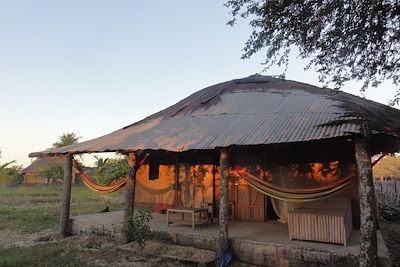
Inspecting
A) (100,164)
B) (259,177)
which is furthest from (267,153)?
(100,164)

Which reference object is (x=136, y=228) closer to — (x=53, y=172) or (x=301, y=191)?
(x=301, y=191)

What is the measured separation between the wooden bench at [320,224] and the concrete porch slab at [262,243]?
0.48 ft

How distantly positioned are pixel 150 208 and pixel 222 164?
5694mm


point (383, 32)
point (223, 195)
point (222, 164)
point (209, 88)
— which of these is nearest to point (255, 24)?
point (383, 32)

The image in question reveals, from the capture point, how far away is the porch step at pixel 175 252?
254 inches

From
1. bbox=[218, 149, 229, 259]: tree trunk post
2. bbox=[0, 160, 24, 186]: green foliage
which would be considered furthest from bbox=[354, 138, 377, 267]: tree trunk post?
bbox=[0, 160, 24, 186]: green foliage

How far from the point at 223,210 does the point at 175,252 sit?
4.56 feet

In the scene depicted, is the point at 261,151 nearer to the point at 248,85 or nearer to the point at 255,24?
the point at 248,85

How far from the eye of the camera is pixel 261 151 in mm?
9547

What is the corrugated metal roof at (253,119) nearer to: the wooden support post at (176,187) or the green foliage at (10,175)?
the wooden support post at (176,187)

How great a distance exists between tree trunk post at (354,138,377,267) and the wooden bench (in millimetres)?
892

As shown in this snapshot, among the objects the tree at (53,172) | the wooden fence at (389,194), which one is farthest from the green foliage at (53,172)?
the wooden fence at (389,194)

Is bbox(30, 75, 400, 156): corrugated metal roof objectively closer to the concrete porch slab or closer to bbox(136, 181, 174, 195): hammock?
the concrete porch slab

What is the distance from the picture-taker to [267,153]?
9.49m
